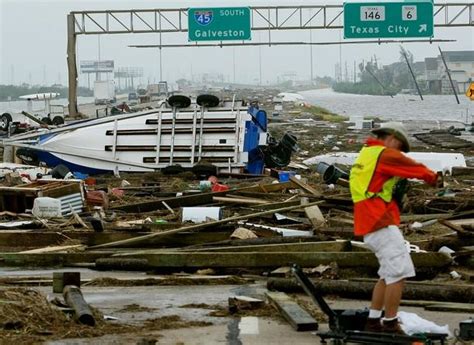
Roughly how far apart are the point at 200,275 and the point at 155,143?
14967mm

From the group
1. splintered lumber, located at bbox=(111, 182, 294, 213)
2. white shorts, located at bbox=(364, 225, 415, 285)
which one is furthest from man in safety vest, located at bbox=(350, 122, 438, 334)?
splintered lumber, located at bbox=(111, 182, 294, 213)

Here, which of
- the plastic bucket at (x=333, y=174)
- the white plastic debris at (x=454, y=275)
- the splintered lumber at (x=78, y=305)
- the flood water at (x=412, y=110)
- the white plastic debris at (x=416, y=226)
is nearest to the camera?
the splintered lumber at (x=78, y=305)

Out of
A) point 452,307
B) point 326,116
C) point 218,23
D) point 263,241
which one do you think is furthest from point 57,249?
point 326,116

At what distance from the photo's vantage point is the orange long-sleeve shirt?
7.68 metres

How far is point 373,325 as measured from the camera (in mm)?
7891

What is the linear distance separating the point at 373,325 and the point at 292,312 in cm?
120

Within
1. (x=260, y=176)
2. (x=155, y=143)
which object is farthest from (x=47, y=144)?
(x=260, y=176)

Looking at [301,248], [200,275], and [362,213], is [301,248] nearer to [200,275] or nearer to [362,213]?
[200,275]

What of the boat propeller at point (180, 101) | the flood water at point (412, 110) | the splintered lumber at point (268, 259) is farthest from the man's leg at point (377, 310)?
the flood water at point (412, 110)

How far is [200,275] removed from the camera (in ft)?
37.4

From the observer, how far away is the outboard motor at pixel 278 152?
86.9 feet

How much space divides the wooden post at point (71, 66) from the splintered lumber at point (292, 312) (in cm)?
3331

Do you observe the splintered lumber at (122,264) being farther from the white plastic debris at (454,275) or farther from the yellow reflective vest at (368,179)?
the yellow reflective vest at (368,179)

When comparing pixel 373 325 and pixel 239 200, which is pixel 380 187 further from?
pixel 239 200
